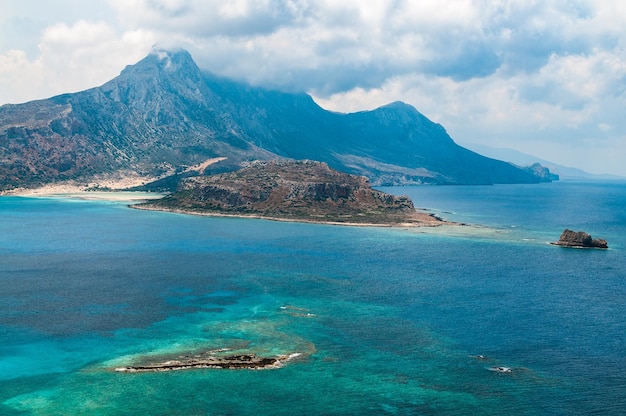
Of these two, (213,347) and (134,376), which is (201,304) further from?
(134,376)

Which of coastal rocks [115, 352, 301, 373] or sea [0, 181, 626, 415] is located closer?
sea [0, 181, 626, 415]

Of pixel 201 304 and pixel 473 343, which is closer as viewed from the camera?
pixel 473 343

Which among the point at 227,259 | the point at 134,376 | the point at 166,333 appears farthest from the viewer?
the point at 227,259

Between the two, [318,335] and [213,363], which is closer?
[213,363]

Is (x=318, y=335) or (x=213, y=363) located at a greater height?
(x=318, y=335)

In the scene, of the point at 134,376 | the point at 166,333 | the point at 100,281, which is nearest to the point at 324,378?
the point at 134,376

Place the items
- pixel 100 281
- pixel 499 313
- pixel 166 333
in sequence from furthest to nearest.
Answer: pixel 100 281 → pixel 499 313 → pixel 166 333

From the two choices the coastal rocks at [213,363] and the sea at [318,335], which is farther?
the coastal rocks at [213,363]
